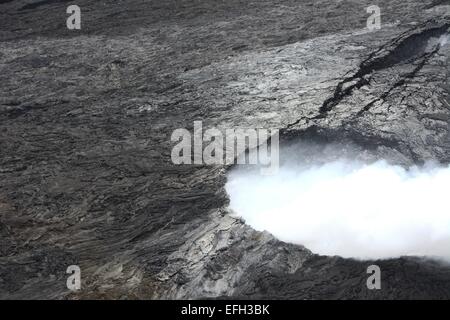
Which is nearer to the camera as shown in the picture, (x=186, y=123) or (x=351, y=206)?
(x=351, y=206)

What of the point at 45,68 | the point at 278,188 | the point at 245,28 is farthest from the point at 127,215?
the point at 245,28

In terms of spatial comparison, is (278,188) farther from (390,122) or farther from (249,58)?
(249,58)

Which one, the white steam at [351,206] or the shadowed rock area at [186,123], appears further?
the white steam at [351,206]

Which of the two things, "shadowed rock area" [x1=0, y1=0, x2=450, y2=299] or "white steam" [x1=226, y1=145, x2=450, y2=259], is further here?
"white steam" [x1=226, y1=145, x2=450, y2=259]

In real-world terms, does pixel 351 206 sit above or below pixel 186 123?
below
